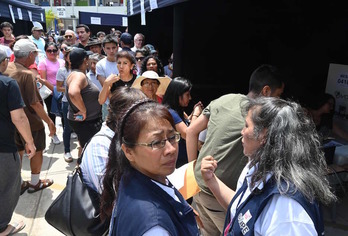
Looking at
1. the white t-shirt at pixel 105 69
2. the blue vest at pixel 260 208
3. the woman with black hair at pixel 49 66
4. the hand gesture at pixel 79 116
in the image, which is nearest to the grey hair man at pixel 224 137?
the blue vest at pixel 260 208

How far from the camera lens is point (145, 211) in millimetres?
979

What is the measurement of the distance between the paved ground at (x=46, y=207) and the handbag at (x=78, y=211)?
144 centimetres

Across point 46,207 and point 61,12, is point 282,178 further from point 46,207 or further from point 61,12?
point 61,12

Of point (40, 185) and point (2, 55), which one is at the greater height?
point (2, 55)

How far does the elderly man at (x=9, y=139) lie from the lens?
260 centimetres

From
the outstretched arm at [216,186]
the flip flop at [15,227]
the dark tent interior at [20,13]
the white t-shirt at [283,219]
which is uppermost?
the dark tent interior at [20,13]

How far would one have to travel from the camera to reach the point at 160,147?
1150 mm

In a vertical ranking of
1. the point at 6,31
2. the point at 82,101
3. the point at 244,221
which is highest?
the point at 6,31

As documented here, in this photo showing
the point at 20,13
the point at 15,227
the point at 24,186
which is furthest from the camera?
the point at 20,13

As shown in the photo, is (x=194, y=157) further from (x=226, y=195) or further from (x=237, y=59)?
(x=237, y=59)

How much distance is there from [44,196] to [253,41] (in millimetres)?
3907

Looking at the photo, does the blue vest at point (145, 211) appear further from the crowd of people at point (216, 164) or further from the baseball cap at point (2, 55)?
the baseball cap at point (2, 55)

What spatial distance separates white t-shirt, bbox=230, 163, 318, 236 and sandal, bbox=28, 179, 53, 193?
11.1 feet

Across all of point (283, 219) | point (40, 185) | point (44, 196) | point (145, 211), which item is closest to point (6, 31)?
point (40, 185)
